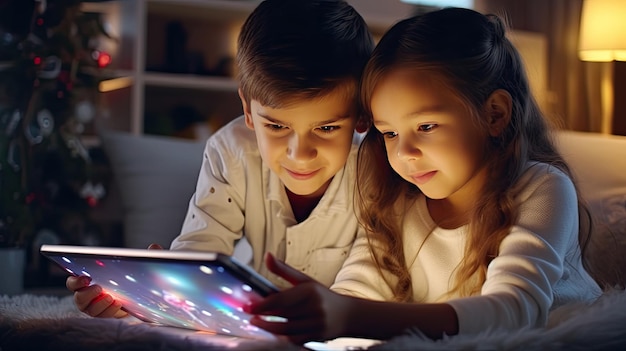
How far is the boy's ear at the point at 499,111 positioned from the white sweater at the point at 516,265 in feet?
0.25

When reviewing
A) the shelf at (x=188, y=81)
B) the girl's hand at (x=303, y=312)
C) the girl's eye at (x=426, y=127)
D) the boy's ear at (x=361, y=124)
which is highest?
the girl's eye at (x=426, y=127)

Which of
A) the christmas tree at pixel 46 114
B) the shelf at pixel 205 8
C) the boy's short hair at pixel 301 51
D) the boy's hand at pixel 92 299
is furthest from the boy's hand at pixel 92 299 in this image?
the shelf at pixel 205 8

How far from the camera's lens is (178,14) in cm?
346

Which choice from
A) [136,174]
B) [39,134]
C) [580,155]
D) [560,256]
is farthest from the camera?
[39,134]

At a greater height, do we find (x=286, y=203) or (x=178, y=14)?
(x=178, y=14)

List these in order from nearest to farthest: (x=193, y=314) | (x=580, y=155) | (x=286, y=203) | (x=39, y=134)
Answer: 1. (x=193, y=314)
2. (x=286, y=203)
3. (x=580, y=155)
4. (x=39, y=134)

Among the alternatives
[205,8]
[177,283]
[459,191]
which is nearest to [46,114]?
[205,8]

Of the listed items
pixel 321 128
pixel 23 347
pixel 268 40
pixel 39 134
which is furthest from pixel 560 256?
pixel 39 134

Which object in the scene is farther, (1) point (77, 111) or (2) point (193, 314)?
(1) point (77, 111)

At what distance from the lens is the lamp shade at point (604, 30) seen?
2.67 metres

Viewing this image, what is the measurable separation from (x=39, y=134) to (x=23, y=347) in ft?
5.44

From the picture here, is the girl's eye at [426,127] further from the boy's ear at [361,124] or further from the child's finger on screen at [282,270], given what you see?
the child's finger on screen at [282,270]

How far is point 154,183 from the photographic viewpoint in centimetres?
192

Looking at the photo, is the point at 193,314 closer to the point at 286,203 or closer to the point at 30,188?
the point at 286,203
